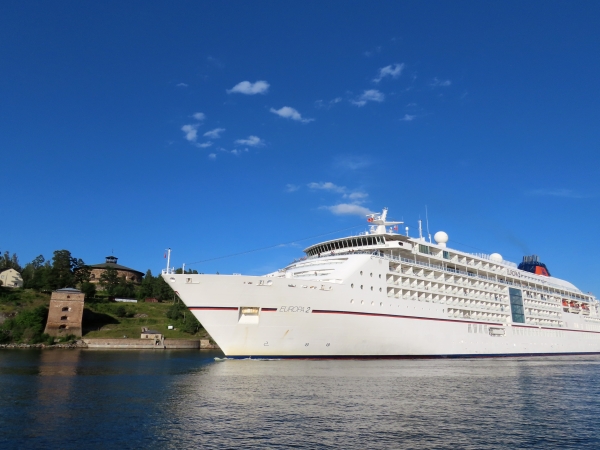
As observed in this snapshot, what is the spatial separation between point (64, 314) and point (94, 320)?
836 centimetres

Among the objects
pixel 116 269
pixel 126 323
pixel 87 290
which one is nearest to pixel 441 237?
pixel 126 323

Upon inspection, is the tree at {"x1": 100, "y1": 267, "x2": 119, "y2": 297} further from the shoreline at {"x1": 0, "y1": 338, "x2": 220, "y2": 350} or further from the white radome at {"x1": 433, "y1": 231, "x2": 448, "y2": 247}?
the white radome at {"x1": 433, "y1": 231, "x2": 448, "y2": 247}

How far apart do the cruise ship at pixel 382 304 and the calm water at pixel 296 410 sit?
5.08m

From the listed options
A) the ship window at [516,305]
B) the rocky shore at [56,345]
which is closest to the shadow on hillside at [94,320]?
the rocky shore at [56,345]

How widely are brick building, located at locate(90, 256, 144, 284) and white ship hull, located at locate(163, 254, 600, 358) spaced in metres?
102

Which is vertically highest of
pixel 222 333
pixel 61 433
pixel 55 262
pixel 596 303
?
pixel 55 262

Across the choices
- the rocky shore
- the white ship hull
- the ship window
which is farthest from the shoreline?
the ship window

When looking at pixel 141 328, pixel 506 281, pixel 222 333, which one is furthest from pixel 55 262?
pixel 506 281

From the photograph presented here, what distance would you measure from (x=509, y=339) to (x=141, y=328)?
59081mm

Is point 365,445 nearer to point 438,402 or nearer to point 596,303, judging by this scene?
point 438,402

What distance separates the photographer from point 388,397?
2047 cm

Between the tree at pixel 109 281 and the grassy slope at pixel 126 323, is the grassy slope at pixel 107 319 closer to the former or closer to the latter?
the grassy slope at pixel 126 323

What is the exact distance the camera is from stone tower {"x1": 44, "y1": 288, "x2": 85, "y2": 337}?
7344cm

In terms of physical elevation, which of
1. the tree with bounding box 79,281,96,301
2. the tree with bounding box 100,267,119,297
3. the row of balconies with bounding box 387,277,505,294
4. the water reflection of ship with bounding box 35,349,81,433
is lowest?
the water reflection of ship with bounding box 35,349,81,433
